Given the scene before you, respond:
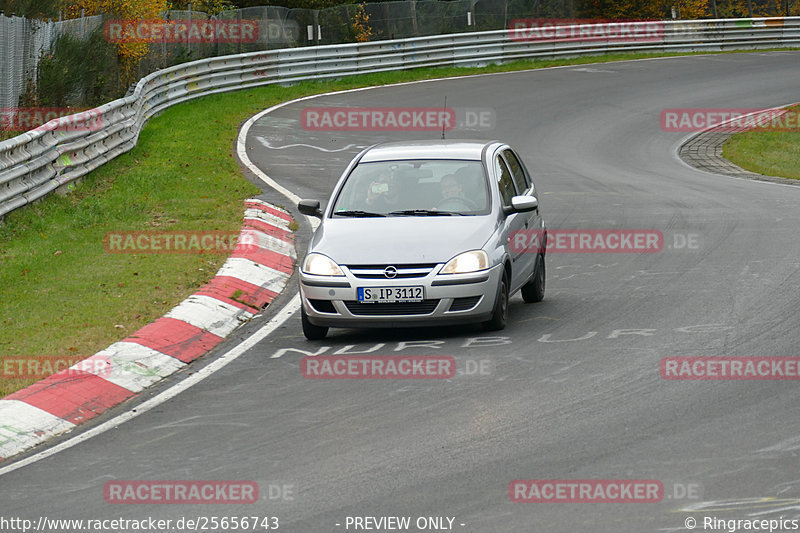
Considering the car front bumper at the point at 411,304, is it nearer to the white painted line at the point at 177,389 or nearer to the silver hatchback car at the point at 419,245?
the silver hatchback car at the point at 419,245

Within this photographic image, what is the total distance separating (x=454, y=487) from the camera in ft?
21.2

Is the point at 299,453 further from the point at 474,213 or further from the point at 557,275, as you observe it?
the point at 557,275

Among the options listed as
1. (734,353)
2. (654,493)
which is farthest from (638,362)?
(654,493)

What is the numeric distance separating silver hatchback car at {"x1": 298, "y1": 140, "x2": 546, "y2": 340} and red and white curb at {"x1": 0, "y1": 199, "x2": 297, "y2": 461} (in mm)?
1224

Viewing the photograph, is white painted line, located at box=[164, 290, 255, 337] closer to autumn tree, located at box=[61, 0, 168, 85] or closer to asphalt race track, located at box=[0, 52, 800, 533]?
asphalt race track, located at box=[0, 52, 800, 533]

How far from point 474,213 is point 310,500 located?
5.11 metres

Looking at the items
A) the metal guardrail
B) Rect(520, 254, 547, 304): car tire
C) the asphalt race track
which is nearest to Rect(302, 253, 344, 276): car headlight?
the asphalt race track

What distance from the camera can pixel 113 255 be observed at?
14320 millimetres

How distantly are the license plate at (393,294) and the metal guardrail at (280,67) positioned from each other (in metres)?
6.96

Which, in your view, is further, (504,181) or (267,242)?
(267,242)

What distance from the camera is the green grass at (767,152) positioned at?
79.6 feet

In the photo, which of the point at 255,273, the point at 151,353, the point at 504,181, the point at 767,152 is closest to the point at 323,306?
the point at 151,353

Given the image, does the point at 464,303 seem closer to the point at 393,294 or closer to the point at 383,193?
the point at 393,294

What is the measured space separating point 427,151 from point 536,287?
1.75 m
